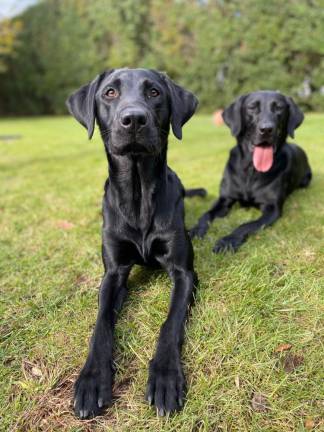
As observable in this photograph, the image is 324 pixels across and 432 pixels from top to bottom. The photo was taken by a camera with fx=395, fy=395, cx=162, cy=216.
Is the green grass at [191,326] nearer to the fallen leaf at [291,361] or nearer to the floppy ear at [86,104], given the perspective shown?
the fallen leaf at [291,361]

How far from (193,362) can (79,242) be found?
1.64m

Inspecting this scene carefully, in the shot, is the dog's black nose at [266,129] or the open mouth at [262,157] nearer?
the dog's black nose at [266,129]

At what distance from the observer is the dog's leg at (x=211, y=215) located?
3146mm

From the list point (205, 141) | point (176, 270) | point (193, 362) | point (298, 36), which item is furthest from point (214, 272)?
point (298, 36)

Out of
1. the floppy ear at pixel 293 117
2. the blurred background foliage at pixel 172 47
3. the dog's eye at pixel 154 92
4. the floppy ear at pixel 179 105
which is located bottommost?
the blurred background foliage at pixel 172 47

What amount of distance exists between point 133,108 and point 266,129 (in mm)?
1771

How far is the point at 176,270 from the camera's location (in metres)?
2.21

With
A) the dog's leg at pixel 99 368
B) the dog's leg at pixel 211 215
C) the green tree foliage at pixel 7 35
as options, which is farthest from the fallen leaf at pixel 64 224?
the green tree foliage at pixel 7 35

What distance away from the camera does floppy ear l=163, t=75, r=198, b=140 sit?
7.68 ft

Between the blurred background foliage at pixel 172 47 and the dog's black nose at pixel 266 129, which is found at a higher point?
the dog's black nose at pixel 266 129

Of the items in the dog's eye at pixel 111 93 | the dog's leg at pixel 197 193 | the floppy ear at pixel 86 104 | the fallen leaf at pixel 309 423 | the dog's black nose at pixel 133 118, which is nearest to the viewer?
the fallen leaf at pixel 309 423

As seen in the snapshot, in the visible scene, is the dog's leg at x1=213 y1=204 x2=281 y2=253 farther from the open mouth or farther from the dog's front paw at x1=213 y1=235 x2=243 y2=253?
the open mouth

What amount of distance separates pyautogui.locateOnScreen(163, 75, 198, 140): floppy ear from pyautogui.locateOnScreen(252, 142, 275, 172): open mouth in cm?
123

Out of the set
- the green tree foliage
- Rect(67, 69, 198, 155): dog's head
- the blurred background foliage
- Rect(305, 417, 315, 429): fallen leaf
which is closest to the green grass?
Rect(305, 417, 315, 429): fallen leaf
